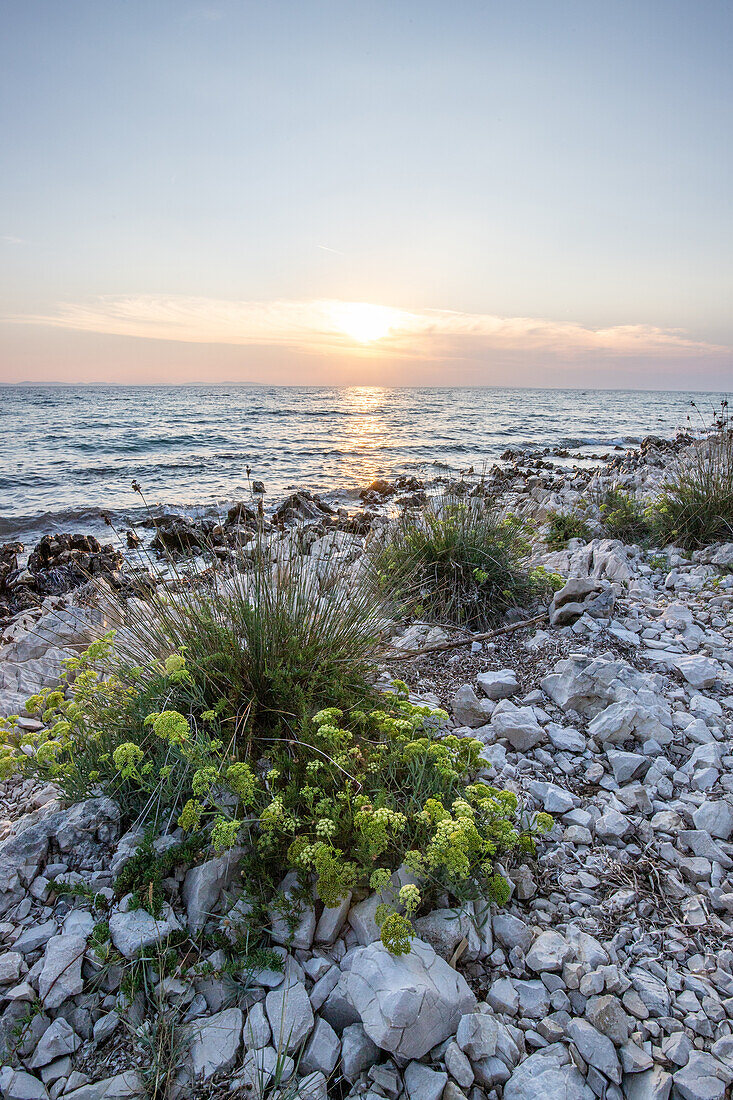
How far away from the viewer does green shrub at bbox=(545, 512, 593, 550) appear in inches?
278

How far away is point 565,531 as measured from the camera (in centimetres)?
718

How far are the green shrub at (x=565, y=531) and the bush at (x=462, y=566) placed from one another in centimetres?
134

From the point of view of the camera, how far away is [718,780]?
2.83 m

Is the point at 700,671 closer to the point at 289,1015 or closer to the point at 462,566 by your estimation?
the point at 462,566

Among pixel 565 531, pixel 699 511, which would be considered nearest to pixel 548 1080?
pixel 565 531

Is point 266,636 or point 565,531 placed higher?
point 266,636

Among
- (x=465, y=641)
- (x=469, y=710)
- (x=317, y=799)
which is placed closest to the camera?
(x=317, y=799)

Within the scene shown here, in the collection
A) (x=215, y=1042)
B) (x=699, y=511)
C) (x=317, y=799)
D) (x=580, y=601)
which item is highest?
(x=699, y=511)

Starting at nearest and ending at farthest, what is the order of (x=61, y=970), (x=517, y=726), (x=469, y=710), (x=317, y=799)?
(x=61, y=970), (x=317, y=799), (x=517, y=726), (x=469, y=710)

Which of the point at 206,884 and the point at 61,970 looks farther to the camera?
the point at 206,884

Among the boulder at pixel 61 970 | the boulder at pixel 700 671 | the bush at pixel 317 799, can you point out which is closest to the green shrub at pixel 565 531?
the boulder at pixel 700 671

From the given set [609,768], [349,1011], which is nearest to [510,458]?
[609,768]

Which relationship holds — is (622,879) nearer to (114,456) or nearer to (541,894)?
(541,894)

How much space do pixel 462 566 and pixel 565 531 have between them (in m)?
2.51
